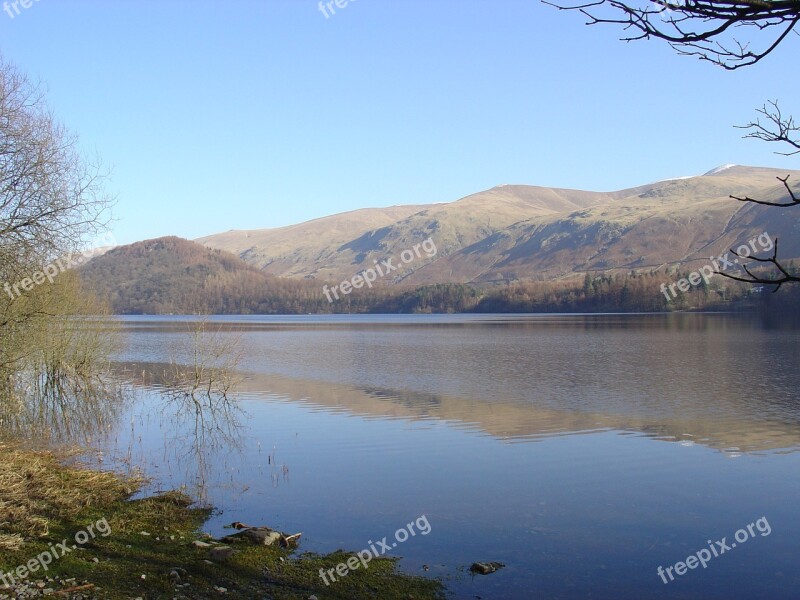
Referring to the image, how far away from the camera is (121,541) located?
1116cm

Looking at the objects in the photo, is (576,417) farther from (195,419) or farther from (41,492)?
(41,492)

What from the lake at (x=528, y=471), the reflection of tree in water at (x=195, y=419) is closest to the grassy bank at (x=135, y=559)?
the lake at (x=528, y=471)

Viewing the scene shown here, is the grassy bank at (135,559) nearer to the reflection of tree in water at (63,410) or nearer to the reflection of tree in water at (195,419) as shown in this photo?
the reflection of tree in water at (195,419)

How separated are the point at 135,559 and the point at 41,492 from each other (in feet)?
12.7

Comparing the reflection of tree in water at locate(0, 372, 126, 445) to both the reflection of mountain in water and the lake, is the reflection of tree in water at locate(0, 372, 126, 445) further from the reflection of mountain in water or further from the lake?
the reflection of mountain in water

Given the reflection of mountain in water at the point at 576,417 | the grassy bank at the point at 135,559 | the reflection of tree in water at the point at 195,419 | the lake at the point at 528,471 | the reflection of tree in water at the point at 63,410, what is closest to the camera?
the grassy bank at the point at 135,559

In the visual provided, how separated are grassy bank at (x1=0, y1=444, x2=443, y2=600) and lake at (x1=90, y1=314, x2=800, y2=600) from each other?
91cm

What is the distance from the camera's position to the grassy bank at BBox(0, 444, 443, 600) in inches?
363

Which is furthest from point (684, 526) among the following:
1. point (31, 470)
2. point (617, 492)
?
point (31, 470)

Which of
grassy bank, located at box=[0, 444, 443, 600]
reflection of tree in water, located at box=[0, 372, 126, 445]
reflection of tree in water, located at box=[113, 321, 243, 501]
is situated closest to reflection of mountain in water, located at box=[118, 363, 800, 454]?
reflection of tree in water, located at box=[113, 321, 243, 501]

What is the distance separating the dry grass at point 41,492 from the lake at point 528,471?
156 centimetres

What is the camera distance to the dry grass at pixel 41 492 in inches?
431

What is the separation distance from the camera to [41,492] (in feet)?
42.7

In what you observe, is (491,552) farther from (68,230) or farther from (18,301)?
(18,301)
